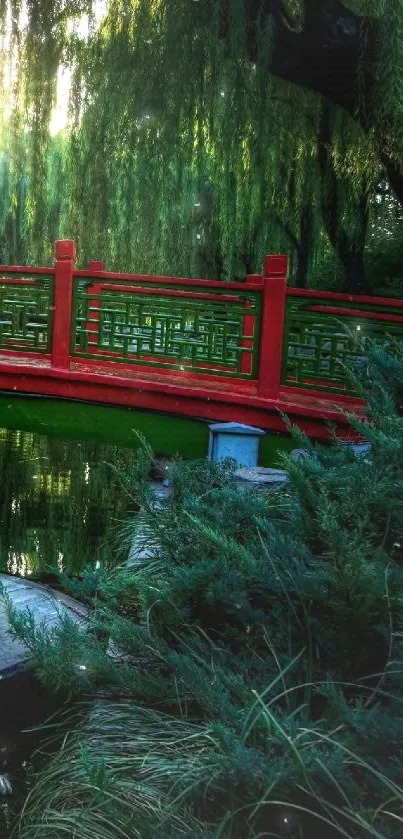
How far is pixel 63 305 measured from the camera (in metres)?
5.66

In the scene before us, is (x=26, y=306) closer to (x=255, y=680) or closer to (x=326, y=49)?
(x=326, y=49)

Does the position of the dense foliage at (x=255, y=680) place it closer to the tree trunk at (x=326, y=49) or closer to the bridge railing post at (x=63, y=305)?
the bridge railing post at (x=63, y=305)

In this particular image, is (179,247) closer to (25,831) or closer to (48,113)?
(48,113)

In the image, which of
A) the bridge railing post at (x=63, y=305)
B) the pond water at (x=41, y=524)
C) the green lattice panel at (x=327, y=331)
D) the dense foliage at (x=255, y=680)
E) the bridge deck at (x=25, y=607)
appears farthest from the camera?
the bridge railing post at (x=63, y=305)

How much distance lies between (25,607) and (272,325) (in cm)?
222

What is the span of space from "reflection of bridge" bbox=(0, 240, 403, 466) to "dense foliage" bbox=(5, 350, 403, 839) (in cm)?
203

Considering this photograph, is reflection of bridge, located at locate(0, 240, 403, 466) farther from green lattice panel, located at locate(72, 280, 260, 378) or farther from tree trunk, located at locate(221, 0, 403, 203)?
tree trunk, located at locate(221, 0, 403, 203)

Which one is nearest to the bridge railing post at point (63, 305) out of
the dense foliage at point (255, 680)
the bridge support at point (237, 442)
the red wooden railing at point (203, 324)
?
the red wooden railing at point (203, 324)

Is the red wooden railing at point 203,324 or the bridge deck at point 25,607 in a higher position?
the red wooden railing at point 203,324

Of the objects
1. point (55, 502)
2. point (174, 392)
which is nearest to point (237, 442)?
point (174, 392)

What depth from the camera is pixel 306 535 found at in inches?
102

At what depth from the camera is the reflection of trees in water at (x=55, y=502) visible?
213 inches

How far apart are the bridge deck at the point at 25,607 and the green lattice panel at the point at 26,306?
5.79 ft

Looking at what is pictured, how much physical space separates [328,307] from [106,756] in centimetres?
327
